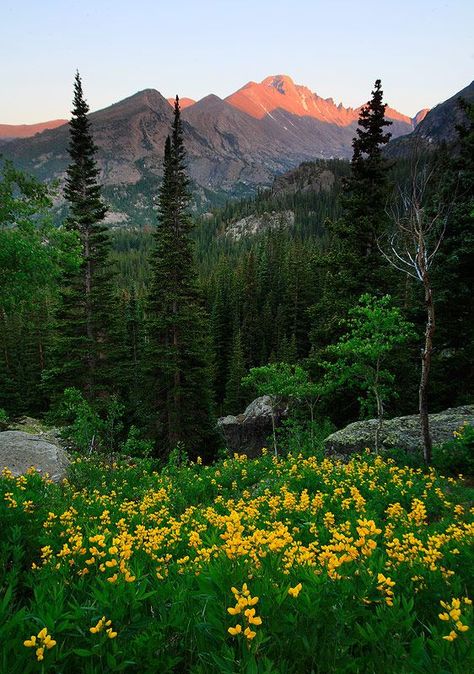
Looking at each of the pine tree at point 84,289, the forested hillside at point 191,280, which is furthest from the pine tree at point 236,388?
the pine tree at point 84,289

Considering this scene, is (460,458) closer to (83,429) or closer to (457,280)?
(457,280)

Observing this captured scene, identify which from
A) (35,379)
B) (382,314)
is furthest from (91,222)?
(35,379)

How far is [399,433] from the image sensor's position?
46.1ft

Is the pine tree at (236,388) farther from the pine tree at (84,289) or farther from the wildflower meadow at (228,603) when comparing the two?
the wildflower meadow at (228,603)

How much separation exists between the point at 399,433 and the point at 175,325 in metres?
15.8

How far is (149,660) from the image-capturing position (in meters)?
2.05

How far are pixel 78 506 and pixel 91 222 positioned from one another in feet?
67.4

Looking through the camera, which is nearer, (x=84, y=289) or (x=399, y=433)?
(x=399, y=433)

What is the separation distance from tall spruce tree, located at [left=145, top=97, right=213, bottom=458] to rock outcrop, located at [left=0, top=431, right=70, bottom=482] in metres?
11.7

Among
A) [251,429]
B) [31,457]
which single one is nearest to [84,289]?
[31,457]

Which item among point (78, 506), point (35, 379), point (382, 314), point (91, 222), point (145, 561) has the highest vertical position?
point (91, 222)

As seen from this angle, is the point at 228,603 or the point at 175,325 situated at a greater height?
the point at 175,325

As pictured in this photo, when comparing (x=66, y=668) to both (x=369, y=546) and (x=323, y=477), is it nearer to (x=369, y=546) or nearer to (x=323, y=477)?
(x=369, y=546)

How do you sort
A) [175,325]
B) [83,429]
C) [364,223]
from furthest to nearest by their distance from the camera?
[175,325]
[364,223]
[83,429]
